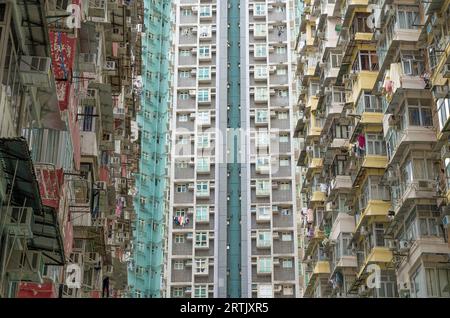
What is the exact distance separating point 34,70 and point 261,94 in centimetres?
5815

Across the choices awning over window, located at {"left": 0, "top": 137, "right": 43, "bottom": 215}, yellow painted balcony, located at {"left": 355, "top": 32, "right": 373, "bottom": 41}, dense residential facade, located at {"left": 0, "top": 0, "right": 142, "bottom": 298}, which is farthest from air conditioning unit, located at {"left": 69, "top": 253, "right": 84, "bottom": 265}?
yellow painted balcony, located at {"left": 355, "top": 32, "right": 373, "bottom": 41}

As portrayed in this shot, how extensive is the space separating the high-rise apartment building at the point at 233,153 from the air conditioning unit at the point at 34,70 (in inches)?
1967

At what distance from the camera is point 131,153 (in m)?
54.3

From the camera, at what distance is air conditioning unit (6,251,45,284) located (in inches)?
858

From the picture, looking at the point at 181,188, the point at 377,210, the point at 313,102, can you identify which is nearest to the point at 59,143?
the point at 377,210

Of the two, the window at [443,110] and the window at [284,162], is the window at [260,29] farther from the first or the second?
the window at [443,110]

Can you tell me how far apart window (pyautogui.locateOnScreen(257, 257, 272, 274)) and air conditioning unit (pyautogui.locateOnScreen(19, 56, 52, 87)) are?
51216 millimetres

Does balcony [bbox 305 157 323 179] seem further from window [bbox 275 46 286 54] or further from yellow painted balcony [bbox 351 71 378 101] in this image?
window [bbox 275 46 286 54]

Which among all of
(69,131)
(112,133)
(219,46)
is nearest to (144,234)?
(219,46)

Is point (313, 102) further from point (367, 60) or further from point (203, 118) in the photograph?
point (203, 118)

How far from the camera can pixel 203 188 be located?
74.6 meters

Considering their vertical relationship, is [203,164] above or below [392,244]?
above

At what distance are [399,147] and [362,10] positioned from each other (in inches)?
426

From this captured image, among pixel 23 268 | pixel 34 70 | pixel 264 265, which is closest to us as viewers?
pixel 34 70
